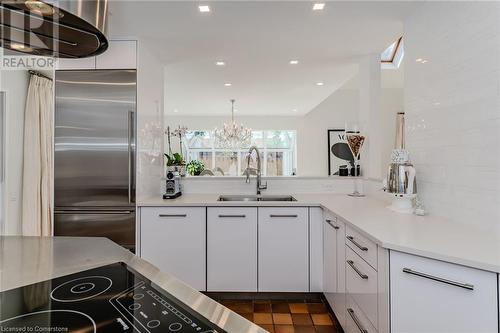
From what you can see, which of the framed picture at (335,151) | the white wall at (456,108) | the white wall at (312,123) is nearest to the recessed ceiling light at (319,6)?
the white wall at (456,108)

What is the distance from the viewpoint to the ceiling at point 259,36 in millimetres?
2188

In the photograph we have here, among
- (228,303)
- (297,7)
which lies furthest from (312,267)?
(297,7)

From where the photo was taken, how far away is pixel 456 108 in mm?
1729

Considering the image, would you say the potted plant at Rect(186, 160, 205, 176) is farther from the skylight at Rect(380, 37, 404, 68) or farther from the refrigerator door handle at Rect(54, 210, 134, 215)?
the skylight at Rect(380, 37, 404, 68)

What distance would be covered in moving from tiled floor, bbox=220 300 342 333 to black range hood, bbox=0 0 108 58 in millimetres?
2104

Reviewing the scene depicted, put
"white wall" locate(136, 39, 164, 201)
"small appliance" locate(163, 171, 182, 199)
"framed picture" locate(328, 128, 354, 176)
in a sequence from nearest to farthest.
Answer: "white wall" locate(136, 39, 164, 201) → "small appliance" locate(163, 171, 182, 199) → "framed picture" locate(328, 128, 354, 176)

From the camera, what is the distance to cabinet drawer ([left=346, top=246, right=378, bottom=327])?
1427 mm

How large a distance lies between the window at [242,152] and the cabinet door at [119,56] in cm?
572

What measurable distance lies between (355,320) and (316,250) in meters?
0.85

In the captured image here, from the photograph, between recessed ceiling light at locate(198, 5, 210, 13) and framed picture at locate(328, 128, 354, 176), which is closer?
recessed ceiling light at locate(198, 5, 210, 13)

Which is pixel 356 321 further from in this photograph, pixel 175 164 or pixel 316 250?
pixel 175 164

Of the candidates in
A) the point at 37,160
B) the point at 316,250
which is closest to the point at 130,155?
the point at 37,160

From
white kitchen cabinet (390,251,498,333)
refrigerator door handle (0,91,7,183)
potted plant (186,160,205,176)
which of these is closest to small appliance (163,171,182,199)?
potted plant (186,160,205,176)
